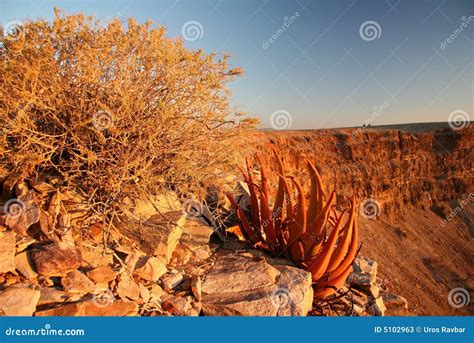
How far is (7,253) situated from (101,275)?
724 millimetres

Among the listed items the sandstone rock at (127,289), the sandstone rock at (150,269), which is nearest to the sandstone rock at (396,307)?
the sandstone rock at (150,269)

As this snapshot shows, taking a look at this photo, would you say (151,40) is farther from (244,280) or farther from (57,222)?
(244,280)

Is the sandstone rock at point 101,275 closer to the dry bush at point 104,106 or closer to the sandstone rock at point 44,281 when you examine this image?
the sandstone rock at point 44,281

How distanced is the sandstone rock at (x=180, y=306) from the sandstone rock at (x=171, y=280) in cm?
14

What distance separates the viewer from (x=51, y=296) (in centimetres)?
261

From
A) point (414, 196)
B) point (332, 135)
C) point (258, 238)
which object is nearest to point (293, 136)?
point (332, 135)

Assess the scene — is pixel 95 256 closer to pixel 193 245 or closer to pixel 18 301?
pixel 18 301

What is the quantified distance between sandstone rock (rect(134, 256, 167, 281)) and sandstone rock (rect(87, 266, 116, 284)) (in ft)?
0.90

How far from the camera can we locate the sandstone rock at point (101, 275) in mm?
2869

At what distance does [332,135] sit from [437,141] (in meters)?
10.7

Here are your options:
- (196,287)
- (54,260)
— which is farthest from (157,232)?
(54,260)

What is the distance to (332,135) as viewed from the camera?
2200 cm

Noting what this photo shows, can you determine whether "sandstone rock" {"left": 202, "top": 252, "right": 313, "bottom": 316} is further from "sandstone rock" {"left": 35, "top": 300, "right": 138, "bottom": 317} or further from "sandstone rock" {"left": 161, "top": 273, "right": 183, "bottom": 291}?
"sandstone rock" {"left": 35, "top": 300, "right": 138, "bottom": 317}

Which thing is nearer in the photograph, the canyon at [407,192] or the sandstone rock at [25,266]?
the sandstone rock at [25,266]
